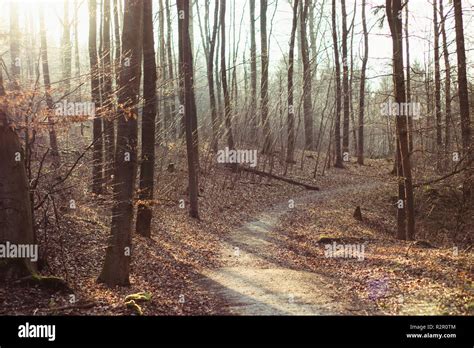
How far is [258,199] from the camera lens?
20.0m

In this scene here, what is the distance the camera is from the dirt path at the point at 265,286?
25.6 ft

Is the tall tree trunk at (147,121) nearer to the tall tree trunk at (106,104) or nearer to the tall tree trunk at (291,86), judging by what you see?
the tall tree trunk at (106,104)

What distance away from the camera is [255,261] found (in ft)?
38.7

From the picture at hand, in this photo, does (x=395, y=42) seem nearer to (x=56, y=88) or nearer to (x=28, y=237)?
(x=56, y=88)

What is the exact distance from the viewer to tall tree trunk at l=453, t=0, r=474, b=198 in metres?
13.0

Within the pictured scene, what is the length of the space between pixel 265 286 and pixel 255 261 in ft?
8.16

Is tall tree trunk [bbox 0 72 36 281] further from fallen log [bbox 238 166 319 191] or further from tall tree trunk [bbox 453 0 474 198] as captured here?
fallen log [bbox 238 166 319 191]

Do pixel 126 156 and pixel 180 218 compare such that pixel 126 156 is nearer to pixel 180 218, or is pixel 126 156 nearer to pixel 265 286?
pixel 265 286

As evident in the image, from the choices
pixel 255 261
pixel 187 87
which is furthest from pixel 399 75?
pixel 187 87

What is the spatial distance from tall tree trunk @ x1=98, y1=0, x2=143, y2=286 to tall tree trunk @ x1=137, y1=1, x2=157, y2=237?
3106 mm

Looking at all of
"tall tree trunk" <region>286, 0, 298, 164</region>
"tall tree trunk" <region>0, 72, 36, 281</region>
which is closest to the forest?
"tall tree trunk" <region>0, 72, 36, 281</region>

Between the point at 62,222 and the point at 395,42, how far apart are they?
9692 millimetres

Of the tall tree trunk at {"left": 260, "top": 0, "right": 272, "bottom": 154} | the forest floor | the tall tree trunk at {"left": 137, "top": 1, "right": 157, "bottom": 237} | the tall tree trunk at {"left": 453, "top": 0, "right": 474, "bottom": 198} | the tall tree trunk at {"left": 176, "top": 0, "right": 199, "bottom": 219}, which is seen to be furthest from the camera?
the tall tree trunk at {"left": 260, "top": 0, "right": 272, "bottom": 154}
